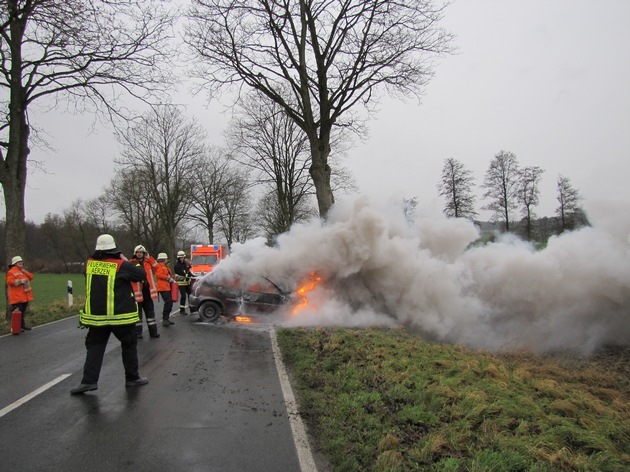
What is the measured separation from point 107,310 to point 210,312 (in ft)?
19.6

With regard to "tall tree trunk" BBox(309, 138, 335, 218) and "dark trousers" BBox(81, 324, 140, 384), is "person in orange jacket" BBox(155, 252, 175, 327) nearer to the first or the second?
"tall tree trunk" BBox(309, 138, 335, 218)

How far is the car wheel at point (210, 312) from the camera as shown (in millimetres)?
11141

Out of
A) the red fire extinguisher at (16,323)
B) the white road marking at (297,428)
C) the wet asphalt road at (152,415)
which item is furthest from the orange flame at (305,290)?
the red fire extinguisher at (16,323)

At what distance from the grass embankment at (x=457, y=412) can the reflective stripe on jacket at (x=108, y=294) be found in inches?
97.5

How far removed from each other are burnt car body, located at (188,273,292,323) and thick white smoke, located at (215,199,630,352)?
0.29 meters

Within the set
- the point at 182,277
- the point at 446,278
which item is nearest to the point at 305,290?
the point at 446,278

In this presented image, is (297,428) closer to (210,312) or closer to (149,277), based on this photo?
(149,277)

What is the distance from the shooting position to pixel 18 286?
1033 centimetres

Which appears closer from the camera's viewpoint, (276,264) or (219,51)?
(276,264)

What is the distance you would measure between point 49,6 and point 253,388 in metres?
10.00

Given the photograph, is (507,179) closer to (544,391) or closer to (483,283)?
(483,283)

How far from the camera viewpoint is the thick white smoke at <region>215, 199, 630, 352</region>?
26.8 feet

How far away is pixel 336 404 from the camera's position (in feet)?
15.7

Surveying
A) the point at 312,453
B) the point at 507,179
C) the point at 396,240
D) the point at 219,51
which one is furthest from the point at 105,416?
the point at 507,179
